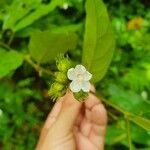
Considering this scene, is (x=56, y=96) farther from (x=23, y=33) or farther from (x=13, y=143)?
(x=13, y=143)

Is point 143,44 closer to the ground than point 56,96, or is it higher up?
higher up

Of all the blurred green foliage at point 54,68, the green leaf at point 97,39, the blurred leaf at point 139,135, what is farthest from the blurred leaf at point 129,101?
the green leaf at point 97,39

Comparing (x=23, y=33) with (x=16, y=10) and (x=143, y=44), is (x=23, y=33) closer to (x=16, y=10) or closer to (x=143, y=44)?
(x=16, y=10)

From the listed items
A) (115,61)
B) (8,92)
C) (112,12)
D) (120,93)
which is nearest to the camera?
(120,93)

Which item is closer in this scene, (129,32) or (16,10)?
(16,10)

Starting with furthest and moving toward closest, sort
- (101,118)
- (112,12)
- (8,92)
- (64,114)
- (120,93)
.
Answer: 1. (112,12)
2. (8,92)
3. (120,93)
4. (101,118)
5. (64,114)

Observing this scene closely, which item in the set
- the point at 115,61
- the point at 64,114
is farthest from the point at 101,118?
the point at 115,61

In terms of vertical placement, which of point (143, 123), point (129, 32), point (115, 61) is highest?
point (129, 32)

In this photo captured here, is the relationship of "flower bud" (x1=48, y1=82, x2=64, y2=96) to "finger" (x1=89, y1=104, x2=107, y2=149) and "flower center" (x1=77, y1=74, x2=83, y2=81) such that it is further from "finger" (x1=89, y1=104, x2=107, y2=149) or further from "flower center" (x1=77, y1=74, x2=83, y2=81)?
"finger" (x1=89, y1=104, x2=107, y2=149)

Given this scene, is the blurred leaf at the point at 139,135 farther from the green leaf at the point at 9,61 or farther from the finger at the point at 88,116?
the green leaf at the point at 9,61

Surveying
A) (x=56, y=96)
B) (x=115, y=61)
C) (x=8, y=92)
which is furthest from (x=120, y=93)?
(x=115, y=61)
